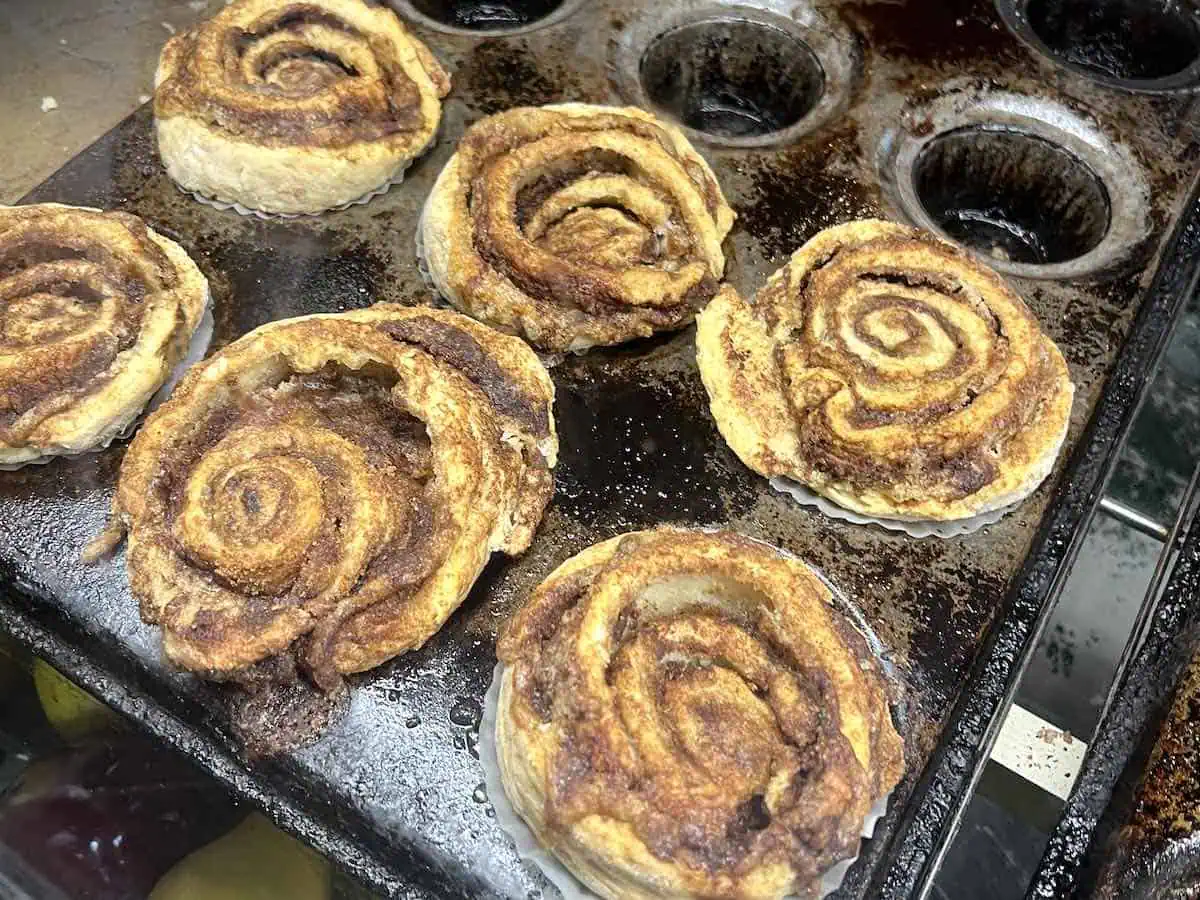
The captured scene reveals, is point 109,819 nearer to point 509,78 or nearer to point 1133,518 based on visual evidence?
point 509,78

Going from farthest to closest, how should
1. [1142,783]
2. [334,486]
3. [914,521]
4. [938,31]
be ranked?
[938,31]
[914,521]
[334,486]
[1142,783]

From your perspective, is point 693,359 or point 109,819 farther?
point 693,359

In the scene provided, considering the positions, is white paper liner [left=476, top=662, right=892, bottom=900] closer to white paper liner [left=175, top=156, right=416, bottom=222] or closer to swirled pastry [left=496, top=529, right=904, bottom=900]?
swirled pastry [left=496, top=529, right=904, bottom=900]

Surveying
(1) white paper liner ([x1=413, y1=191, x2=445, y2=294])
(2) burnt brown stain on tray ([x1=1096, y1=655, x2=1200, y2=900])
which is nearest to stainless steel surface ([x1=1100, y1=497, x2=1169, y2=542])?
(2) burnt brown stain on tray ([x1=1096, y1=655, x2=1200, y2=900])

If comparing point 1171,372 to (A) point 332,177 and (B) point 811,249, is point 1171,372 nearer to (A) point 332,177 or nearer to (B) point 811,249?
(B) point 811,249

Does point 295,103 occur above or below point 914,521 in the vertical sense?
above

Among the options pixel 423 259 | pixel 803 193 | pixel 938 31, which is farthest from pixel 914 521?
pixel 938 31

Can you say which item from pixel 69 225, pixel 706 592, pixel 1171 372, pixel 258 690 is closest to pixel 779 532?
pixel 706 592
